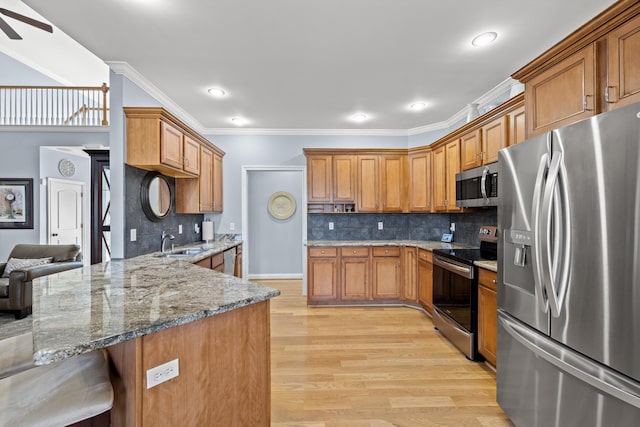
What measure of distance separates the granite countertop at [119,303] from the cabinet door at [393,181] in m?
3.22

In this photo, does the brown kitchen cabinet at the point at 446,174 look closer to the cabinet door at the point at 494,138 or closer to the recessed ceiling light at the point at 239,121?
the cabinet door at the point at 494,138

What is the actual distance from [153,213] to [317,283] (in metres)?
2.38

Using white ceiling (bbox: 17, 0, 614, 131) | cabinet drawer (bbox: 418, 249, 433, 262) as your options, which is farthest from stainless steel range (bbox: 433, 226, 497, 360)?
white ceiling (bbox: 17, 0, 614, 131)

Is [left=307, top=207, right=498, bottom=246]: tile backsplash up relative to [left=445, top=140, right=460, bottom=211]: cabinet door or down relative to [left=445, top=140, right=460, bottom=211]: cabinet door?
down

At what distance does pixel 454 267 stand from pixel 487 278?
477mm

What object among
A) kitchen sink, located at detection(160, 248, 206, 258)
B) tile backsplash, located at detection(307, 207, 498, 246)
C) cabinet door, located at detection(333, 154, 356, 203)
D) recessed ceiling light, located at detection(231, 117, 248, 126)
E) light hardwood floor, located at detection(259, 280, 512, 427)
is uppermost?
recessed ceiling light, located at detection(231, 117, 248, 126)

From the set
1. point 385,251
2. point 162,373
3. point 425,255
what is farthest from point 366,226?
point 162,373

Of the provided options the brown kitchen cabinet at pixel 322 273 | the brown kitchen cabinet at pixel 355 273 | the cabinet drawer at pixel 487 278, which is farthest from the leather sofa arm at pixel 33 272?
the cabinet drawer at pixel 487 278

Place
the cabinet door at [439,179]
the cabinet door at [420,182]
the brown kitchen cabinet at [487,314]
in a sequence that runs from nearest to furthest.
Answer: the brown kitchen cabinet at [487,314]
the cabinet door at [439,179]
the cabinet door at [420,182]

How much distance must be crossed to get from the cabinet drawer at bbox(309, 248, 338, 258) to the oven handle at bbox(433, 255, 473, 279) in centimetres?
145

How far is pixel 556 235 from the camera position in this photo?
4.73 ft

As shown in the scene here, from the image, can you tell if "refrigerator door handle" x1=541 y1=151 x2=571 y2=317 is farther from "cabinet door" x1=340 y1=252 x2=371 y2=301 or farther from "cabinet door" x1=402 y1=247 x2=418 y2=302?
"cabinet door" x1=340 y1=252 x2=371 y2=301

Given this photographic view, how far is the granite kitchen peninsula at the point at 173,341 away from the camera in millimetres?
1023

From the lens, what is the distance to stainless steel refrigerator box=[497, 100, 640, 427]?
1145mm
